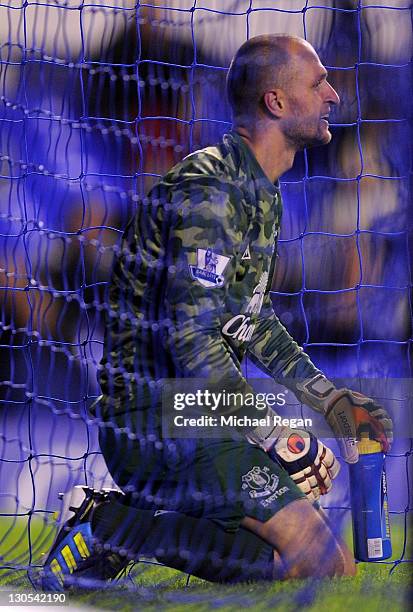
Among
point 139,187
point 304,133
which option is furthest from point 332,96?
point 139,187

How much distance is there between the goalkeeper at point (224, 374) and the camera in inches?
61.2

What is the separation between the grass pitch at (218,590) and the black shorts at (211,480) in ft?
0.41

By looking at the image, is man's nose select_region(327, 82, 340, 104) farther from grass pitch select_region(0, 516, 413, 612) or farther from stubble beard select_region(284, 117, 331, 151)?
grass pitch select_region(0, 516, 413, 612)

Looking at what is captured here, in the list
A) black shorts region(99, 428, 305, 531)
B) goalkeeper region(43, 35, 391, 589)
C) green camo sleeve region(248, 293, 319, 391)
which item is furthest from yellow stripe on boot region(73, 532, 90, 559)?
green camo sleeve region(248, 293, 319, 391)


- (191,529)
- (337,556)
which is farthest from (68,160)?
(337,556)

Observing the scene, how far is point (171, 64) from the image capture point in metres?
1.61

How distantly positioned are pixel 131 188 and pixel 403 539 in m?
0.79

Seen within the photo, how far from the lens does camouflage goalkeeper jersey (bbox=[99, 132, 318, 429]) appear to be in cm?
153

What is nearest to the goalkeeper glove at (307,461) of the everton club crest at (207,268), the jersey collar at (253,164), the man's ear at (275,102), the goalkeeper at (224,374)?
the goalkeeper at (224,374)

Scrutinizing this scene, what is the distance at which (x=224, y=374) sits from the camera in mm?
1564

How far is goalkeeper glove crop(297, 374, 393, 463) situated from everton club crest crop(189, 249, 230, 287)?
0.26 m

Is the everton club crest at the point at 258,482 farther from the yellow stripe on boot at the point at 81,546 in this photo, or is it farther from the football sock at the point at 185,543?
the yellow stripe on boot at the point at 81,546

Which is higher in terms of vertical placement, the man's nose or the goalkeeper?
the man's nose

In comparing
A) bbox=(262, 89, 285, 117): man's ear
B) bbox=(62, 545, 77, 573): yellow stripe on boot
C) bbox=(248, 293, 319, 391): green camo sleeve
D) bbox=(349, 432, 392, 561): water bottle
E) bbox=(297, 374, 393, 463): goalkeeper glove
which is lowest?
bbox=(62, 545, 77, 573): yellow stripe on boot
